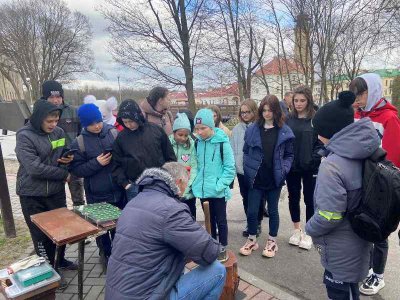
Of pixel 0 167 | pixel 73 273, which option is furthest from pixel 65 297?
pixel 0 167

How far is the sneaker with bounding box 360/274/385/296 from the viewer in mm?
2822

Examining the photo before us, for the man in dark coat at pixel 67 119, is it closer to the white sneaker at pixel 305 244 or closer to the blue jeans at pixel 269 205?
the blue jeans at pixel 269 205

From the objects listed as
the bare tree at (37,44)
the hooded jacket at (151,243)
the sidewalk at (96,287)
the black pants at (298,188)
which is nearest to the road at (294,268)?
the sidewalk at (96,287)

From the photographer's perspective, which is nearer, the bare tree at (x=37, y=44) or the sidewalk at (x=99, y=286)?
the sidewalk at (x=99, y=286)

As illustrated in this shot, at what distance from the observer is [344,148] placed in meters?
1.96

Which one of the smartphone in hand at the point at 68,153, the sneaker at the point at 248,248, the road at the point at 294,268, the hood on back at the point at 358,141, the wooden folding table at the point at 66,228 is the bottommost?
the road at the point at 294,268

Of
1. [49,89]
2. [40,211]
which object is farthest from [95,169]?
[49,89]

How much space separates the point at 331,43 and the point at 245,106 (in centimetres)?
885

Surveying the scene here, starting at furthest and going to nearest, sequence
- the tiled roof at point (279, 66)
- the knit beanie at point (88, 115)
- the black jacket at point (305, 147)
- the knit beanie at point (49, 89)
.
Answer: the tiled roof at point (279, 66) → the knit beanie at point (49, 89) → the black jacket at point (305, 147) → the knit beanie at point (88, 115)

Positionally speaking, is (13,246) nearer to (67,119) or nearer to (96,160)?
(67,119)

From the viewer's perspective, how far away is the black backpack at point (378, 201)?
182 centimetres

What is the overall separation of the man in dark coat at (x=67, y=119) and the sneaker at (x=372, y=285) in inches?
138

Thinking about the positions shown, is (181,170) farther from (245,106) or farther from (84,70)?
(84,70)

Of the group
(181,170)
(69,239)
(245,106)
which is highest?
(245,106)
